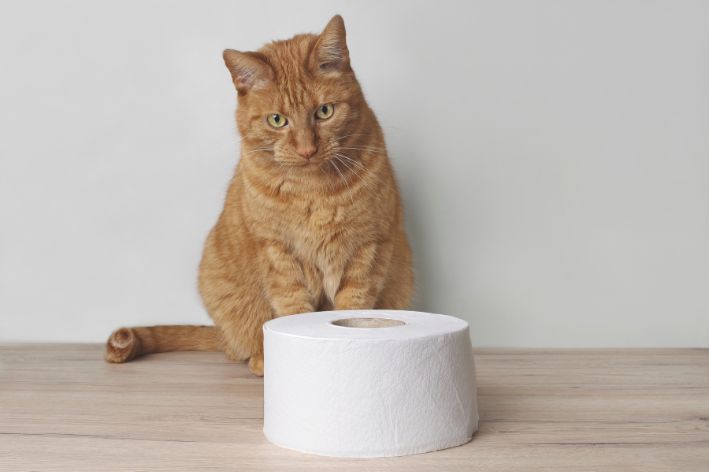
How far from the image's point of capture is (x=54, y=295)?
2.37m

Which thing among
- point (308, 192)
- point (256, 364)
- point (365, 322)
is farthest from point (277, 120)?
point (256, 364)

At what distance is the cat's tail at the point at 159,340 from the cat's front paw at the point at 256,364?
9.3 inches

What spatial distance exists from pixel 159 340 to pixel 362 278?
0.71 m

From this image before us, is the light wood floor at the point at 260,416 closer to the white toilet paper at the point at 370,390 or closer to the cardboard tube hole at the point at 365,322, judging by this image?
the white toilet paper at the point at 370,390

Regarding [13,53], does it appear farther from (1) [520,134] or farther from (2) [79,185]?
(1) [520,134]

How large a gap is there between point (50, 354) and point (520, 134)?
1.53m

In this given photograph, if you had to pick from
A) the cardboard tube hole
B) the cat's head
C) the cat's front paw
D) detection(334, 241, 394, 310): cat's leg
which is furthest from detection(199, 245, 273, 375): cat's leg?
the cardboard tube hole

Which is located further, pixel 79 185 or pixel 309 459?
pixel 79 185

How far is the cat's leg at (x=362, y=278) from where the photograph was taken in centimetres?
183

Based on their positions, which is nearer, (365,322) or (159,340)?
(365,322)

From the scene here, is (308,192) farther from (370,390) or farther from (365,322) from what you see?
(370,390)

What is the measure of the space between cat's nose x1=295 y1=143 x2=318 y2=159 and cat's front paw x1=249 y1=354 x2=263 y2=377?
0.57 meters

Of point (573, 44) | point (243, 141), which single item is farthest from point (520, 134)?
point (243, 141)

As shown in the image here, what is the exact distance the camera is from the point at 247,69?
1733 millimetres
